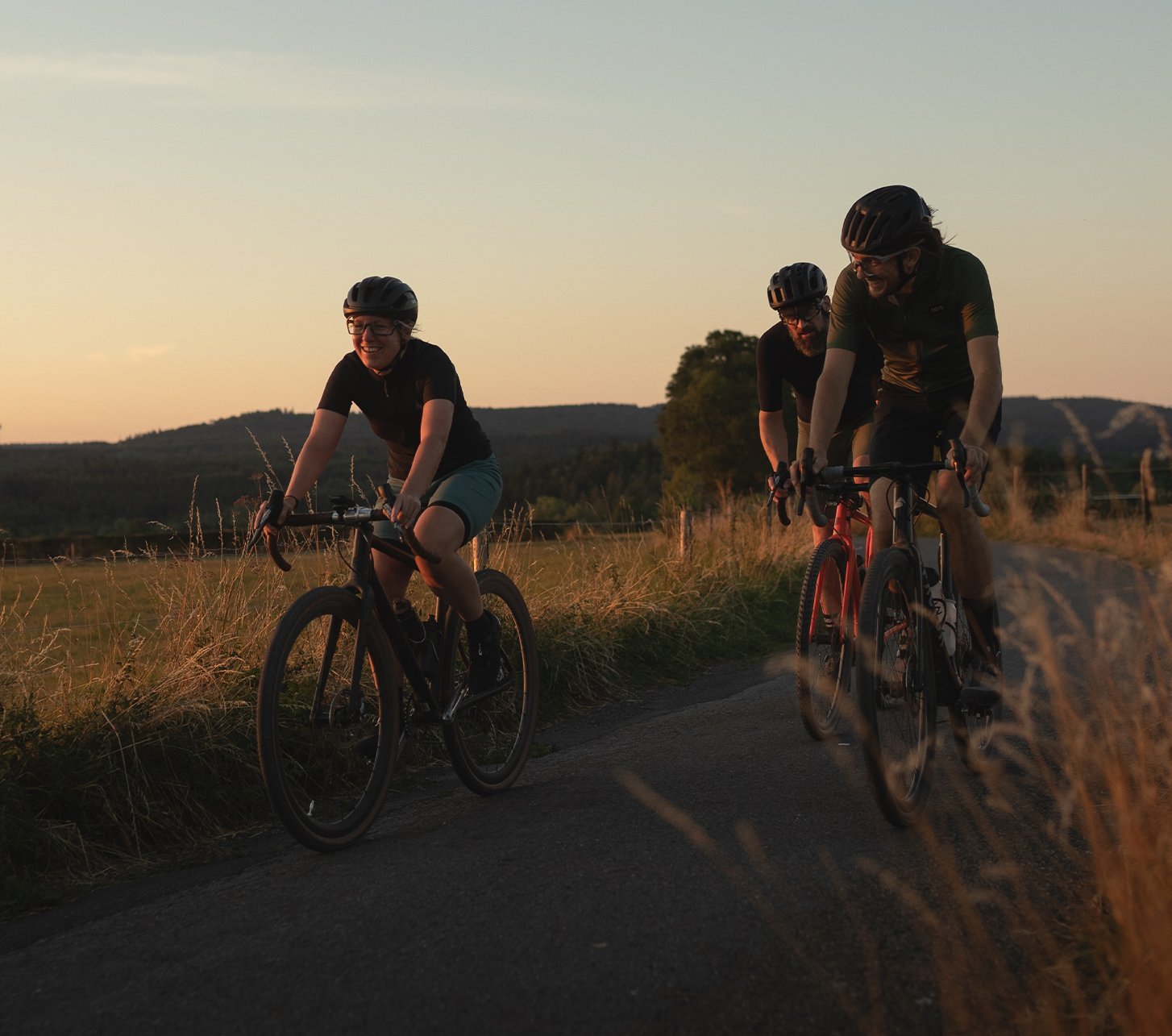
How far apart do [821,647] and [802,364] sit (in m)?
1.65

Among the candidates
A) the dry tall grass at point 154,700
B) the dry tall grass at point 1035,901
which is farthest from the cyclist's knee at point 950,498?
the dry tall grass at point 154,700

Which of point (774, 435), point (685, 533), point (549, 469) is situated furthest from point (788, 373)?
point (549, 469)

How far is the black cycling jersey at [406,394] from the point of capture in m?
5.38

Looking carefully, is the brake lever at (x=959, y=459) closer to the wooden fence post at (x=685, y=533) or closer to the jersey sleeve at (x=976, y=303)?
the jersey sleeve at (x=976, y=303)

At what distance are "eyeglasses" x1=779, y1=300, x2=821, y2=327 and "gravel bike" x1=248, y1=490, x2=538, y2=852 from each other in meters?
2.11

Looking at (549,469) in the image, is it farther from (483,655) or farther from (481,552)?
(483,655)

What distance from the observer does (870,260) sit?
5215mm

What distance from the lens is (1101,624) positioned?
370cm

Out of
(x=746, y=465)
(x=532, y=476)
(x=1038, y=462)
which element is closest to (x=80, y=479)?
(x=532, y=476)

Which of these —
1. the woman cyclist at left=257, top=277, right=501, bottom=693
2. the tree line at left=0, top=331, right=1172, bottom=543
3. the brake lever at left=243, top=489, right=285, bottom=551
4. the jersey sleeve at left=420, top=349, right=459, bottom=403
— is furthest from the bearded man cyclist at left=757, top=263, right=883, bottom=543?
the tree line at left=0, top=331, right=1172, bottom=543

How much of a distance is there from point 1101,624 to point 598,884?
1.69 m

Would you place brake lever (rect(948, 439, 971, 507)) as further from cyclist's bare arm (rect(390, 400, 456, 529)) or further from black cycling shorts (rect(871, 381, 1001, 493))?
cyclist's bare arm (rect(390, 400, 456, 529))

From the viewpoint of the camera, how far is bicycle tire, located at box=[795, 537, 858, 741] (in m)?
6.00

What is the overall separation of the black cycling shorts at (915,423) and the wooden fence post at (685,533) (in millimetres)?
8578
